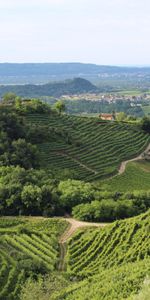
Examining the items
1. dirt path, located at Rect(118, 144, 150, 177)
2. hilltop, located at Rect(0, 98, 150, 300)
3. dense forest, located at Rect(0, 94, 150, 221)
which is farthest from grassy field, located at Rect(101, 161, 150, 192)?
dense forest, located at Rect(0, 94, 150, 221)

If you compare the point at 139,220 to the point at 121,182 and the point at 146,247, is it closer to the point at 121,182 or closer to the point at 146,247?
the point at 146,247

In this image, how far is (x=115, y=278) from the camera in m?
33.5

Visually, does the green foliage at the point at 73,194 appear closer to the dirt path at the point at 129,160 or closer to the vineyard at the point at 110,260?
the vineyard at the point at 110,260

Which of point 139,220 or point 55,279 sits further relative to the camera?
point 139,220

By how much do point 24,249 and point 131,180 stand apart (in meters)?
35.7

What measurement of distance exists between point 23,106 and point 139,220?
58.2 m

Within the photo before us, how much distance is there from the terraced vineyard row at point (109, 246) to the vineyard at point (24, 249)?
205 cm

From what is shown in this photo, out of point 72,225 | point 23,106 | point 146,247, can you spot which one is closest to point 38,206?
point 72,225

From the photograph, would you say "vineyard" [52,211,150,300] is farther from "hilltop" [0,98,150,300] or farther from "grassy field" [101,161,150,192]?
"grassy field" [101,161,150,192]

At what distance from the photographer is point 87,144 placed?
9056 cm

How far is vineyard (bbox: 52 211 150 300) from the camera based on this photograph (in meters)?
32.2

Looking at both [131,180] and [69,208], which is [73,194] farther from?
[131,180]

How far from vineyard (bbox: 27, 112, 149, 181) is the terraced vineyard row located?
2770cm

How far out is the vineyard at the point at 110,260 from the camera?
1268 inches
